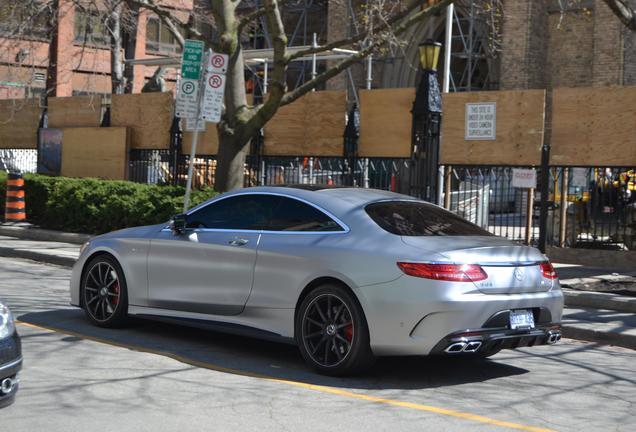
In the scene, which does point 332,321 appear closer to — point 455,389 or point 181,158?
point 455,389

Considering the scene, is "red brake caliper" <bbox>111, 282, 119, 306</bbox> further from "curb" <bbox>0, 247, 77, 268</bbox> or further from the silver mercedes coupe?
"curb" <bbox>0, 247, 77, 268</bbox>

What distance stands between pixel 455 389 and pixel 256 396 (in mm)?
1592

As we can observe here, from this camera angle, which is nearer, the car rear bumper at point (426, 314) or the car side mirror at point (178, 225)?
the car rear bumper at point (426, 314)

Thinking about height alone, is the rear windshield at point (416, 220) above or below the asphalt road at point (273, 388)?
above

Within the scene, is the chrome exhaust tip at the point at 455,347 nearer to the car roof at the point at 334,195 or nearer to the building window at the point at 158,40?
the car roof at the point at 334,195

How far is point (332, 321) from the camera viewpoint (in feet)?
25.4

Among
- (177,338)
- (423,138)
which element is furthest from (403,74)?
(177,338)

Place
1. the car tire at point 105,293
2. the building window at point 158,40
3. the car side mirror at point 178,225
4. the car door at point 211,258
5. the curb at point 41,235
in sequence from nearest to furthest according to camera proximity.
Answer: the car door at point 211,258 < the car side mirror at point 178,225 < the car tire at point 105,293 < the curb at point 41,235 < the building window at point 158,40

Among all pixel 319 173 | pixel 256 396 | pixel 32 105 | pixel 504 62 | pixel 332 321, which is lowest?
pixel 256 396

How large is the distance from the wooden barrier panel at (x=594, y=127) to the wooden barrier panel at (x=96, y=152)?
1057cm

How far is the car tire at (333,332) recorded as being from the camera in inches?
296

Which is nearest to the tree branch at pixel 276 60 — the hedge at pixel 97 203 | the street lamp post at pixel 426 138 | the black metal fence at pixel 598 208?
the hedge at pixel 97 203

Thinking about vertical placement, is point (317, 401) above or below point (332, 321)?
below

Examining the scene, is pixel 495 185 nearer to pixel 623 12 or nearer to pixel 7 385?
pixel 623 12
